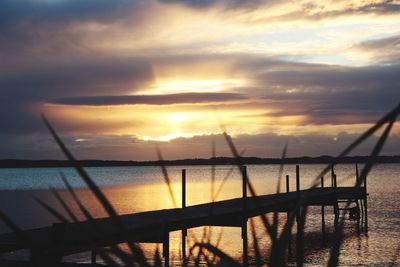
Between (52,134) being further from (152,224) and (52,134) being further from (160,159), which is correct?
(152,224)

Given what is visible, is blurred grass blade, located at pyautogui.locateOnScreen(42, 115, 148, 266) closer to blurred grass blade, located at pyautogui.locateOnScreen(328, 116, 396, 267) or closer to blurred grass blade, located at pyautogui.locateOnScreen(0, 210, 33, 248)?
blurred grass blade, located at pyautogui.locateOnScreen(0, 210, 33, 248)

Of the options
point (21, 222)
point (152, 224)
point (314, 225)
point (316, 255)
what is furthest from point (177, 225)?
point (21, 222)

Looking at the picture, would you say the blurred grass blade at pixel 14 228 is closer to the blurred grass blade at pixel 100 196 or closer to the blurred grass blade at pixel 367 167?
the blurred grass blade at pixel 100 196

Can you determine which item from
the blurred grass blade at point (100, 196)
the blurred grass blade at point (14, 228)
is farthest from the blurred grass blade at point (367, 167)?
the blurred grass blade at point (14, 228)

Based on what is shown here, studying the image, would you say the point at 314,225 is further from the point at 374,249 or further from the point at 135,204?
the point at 135,204

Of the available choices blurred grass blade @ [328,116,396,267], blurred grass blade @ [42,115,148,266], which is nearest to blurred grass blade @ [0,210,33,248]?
blurred grass blade @ [42,115,148,266]

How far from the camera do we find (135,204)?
5806 centimetres

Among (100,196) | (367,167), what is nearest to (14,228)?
(100,196)

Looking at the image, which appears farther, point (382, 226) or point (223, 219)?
point (382, 226)

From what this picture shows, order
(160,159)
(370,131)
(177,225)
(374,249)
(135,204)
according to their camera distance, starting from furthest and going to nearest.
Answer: (135,204), (374,249), (177,225), (160,159), (370,131)

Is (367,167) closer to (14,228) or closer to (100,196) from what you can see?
(100,196)

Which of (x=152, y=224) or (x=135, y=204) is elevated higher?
(x=135, y=204)

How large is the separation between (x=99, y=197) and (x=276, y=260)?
0.27 metres

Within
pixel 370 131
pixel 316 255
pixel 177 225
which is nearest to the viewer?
pixel 370 131
